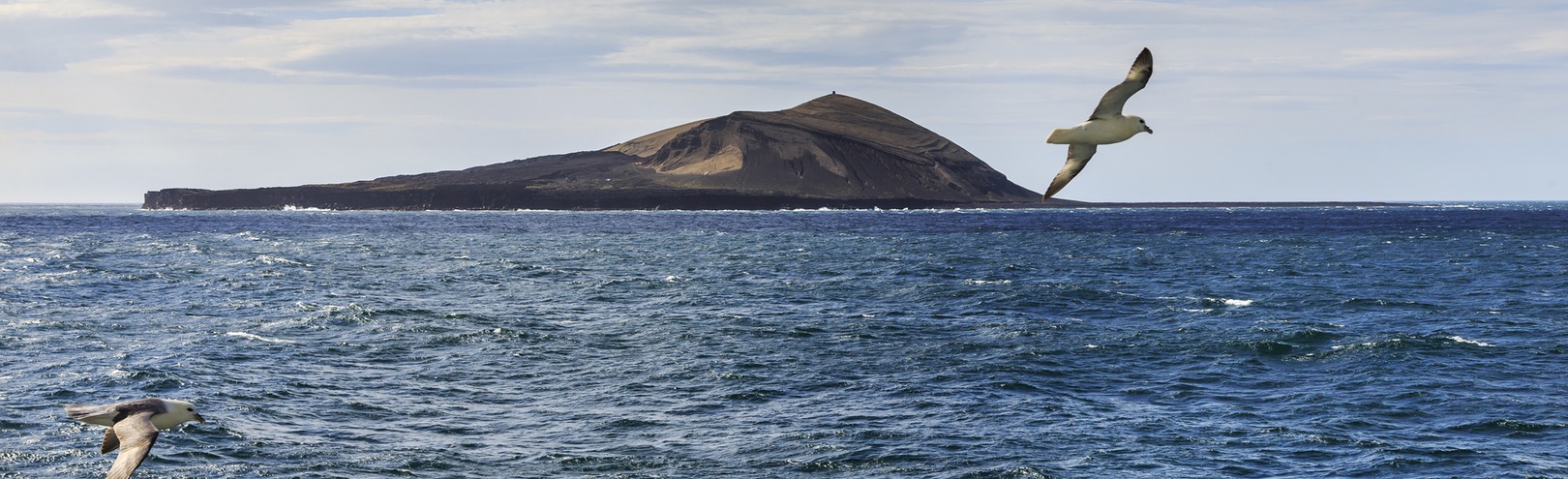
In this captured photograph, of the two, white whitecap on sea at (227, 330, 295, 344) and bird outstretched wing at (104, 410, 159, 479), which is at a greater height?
bird outstretched wing at (104, 410, 159, 479)

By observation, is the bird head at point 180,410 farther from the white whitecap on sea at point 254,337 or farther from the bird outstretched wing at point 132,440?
the white whitecap on sea at point 254,337

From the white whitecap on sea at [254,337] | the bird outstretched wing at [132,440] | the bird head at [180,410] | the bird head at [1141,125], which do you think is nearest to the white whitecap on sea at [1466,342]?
the bird head at [1141,125]

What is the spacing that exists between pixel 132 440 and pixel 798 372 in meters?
24.3

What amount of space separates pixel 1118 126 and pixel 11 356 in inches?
1437

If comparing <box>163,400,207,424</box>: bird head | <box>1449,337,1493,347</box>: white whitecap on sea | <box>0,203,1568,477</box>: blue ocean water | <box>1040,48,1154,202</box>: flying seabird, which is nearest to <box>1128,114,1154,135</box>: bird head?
<box>1040,48,1154,202</box>: flying seabird

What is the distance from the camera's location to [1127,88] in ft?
60.2

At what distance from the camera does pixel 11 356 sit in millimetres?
41469

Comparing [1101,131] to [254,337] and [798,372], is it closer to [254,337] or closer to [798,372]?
[798,372]

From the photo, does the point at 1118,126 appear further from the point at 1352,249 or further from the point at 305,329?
the point at 1352,249

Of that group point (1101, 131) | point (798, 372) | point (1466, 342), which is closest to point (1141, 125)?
point (1101, 131)

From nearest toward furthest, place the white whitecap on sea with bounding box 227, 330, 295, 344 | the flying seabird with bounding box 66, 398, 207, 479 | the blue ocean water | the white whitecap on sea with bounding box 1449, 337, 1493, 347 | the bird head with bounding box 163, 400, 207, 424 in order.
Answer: the flying seabird with bounding box 66, 398, 207, 479 < the bird head with bounding box 163, 400, 207, 424 < the blue ocean water < the white whitecap on sea with bounding box 1449, 337, 1493, 347 < the white whitecap on sea with bounding box 227, 330, 295, 344

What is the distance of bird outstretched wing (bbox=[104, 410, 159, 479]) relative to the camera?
16.3 metres

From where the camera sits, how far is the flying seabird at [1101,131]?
732 inches

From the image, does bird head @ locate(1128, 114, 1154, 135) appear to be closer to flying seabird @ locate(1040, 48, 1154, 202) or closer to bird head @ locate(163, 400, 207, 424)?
flying seabird @ locate(1040, 48, 1154, 202)
